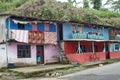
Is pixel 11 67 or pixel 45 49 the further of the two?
pixel 45 49

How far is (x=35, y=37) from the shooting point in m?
26.8

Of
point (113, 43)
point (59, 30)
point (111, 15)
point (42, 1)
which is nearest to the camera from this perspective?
point (59, 30)

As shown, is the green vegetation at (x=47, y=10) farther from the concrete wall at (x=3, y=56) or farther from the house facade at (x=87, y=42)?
the concrete wall at (x=3, y=56)

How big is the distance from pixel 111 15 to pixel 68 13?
18121 mm

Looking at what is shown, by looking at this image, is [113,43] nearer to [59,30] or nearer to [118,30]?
[118,30]

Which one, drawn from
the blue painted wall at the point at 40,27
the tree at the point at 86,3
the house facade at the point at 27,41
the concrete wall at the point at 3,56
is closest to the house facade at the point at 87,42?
the house facade at the point at 27,41

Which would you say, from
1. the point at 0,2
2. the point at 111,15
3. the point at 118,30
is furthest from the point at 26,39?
the point at 111,15

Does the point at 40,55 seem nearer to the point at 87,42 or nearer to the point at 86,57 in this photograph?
the point at 86,57

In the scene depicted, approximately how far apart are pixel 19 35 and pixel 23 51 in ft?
6.37

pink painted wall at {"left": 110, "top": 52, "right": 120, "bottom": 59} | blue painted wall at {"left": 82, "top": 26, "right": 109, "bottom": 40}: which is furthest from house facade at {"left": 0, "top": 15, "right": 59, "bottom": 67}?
pink painted wall at {"left": 110, "top": 52, "right": 120, "bottom": 59}

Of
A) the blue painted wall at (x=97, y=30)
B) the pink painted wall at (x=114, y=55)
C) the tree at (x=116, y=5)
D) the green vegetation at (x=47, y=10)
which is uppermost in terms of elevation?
the tree at (x=116, y=5)

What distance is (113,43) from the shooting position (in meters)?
39.8

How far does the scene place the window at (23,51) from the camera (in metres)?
25.9

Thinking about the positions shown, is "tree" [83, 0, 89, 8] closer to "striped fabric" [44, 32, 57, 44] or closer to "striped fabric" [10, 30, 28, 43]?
"striped fabric" [44, 32, 57, 44]
